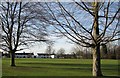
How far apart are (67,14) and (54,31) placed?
1746 millimetres

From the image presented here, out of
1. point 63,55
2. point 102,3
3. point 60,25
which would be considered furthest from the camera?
point 63,55

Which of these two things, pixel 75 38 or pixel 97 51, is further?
pixel 97 51

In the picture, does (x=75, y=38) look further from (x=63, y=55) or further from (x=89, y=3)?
(x=63, y=55)

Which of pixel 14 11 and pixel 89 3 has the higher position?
pixel 14 11

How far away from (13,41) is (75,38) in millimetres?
18848

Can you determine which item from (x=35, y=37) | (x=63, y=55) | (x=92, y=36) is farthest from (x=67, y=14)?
(x=63, y=55)

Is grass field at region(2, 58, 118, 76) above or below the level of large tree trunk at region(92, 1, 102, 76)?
below

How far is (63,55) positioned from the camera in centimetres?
10656

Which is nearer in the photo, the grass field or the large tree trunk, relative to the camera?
the large tree trunk

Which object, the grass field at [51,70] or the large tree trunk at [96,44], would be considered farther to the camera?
the grass field at [51,70]

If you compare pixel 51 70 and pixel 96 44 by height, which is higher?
pixel 96 44

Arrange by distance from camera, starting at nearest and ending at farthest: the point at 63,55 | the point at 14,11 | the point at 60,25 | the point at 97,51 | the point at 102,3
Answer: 1. the point at 102,3
2. the point at 60,25
3. the point at 97,51
4. the point at 14,11
5. the point at 63,55

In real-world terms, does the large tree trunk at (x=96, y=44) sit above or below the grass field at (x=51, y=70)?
above

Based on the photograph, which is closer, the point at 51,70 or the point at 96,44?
the point at 96,44
